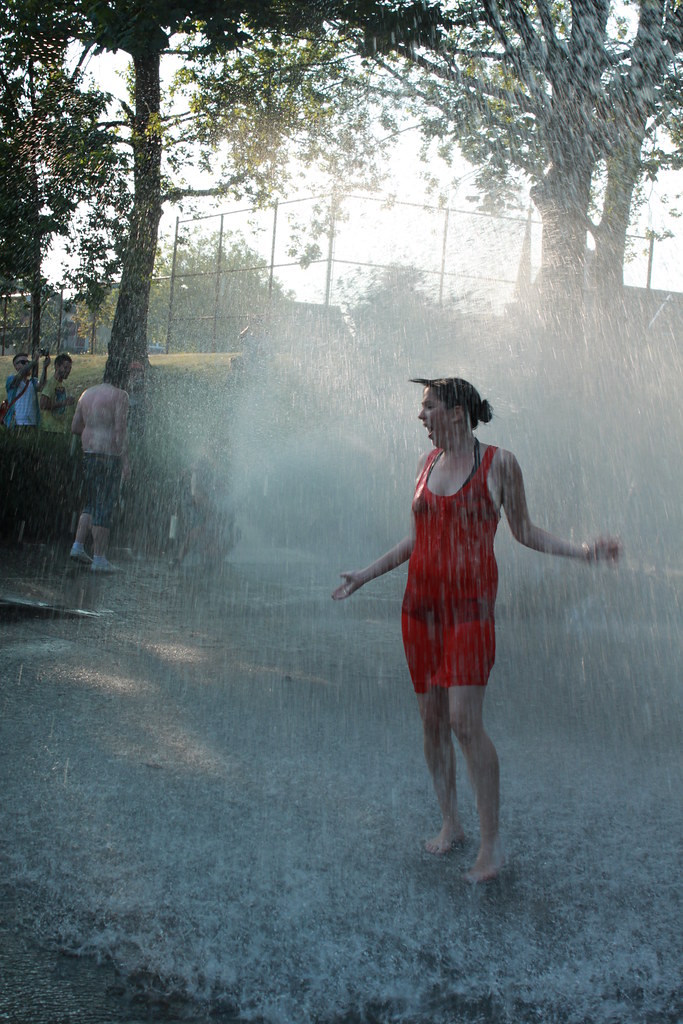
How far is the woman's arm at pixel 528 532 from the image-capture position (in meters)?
3.58

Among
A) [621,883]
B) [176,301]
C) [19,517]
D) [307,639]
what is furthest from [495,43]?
[176,301]

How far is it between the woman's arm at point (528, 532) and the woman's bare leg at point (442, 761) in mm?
613

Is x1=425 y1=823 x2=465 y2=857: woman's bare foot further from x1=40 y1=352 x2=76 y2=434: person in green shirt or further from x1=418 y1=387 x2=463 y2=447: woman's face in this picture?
x1=40 y1=352 x2=76 y2=434: person in green shirt

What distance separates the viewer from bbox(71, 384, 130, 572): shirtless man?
962 cm

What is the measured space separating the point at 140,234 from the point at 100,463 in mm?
6332

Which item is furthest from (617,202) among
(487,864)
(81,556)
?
(487,864)

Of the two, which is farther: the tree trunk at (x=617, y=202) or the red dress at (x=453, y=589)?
the tree trunk at (x=617, y=202)

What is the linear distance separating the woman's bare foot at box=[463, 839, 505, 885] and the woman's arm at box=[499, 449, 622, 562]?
972 millimetres

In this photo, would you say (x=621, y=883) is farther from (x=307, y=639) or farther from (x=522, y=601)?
(x=522, y=601)

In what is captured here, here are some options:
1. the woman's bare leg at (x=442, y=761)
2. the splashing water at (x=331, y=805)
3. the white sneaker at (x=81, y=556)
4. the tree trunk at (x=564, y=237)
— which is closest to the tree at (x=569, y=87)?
the tree trunk at (x=564, y=237)

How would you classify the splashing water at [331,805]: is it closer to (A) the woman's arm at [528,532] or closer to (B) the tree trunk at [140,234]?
(A) the woman's arm at [528,532]

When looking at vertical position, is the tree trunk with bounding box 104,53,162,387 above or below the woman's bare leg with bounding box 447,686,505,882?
above

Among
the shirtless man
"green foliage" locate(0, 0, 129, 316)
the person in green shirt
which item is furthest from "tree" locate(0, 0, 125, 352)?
the shirtless man

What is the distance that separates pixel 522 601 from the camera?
9.11 metres
